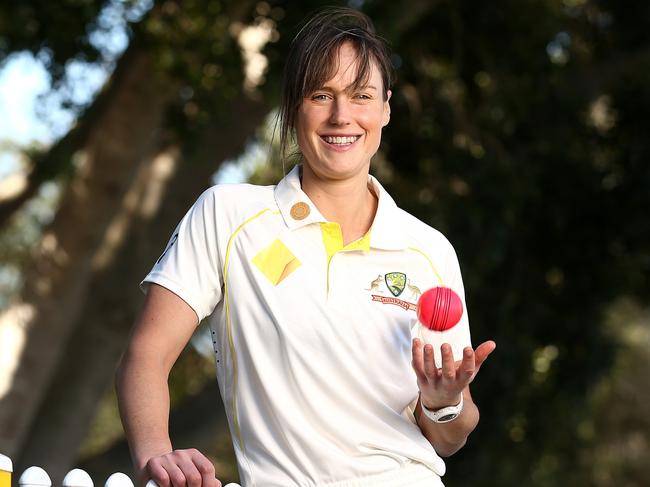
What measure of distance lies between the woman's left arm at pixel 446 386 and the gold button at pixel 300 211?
48 cm

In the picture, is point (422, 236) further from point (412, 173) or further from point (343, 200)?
point (412, 173)

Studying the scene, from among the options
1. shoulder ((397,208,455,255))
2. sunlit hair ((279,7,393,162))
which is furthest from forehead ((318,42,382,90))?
shoulder ((397,208,455,255))

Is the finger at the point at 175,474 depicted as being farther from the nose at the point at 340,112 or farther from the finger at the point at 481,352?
the nose at the point at 340,112

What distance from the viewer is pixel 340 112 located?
3.09 m

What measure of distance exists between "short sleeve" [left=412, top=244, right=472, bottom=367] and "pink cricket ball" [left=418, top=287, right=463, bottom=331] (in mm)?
46

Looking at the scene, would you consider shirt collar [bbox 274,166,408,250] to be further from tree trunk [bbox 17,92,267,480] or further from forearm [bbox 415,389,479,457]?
tree trunk [bbox 17,92,267,480]

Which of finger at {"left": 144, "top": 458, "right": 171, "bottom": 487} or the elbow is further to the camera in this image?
the elbow

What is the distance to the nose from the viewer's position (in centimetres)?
308

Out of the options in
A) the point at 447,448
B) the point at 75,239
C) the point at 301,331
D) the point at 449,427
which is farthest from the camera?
the point at 75,239

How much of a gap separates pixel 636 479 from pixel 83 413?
15.6m

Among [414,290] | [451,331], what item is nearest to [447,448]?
[451,331]

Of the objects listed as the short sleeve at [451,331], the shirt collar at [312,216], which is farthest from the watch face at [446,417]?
the shirt collar at [312,216]

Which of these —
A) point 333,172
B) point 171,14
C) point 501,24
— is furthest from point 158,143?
point 333,172

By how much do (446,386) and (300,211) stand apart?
577 millimetres
